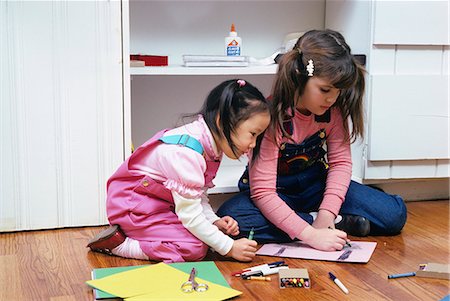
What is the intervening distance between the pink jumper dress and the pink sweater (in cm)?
11

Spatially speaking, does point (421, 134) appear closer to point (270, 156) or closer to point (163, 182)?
point (270, 156)

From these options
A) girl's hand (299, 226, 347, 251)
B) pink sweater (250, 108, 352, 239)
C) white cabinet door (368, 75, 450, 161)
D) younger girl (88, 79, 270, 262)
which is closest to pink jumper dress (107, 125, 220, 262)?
younger girl (88, 79, 270, 262)

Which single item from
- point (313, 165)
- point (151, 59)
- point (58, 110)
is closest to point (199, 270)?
point (313, 165)

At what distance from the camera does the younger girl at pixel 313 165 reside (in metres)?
1.42

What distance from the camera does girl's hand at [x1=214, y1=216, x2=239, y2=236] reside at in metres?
1.42

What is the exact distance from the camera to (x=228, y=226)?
142 cm

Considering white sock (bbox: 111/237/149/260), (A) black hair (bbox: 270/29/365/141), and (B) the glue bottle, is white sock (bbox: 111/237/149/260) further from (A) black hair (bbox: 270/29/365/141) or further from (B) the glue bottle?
(B) the glue bottle

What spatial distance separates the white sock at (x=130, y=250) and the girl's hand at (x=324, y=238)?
14.0 inches

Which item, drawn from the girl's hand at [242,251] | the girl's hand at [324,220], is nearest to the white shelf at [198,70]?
the girl's hand at [324,220]

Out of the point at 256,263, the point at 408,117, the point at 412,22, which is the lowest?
the point at 256,263

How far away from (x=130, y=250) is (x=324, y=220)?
45 cm

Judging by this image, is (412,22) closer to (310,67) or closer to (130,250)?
(310,67)

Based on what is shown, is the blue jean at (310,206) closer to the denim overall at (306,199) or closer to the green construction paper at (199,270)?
the denim overall at (306,199)

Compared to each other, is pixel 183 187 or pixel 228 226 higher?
pixel 183 187
